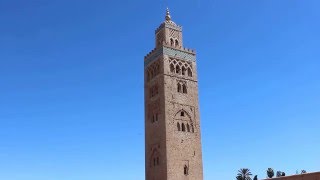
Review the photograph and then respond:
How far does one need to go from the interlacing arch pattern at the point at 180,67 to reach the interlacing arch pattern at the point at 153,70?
3.22 feet

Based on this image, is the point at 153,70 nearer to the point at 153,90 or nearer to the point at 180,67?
the point at 153,90

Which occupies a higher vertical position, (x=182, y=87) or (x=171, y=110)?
(x=182, y=87)

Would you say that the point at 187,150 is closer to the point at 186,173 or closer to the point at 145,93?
the point at 186,173

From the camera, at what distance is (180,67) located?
29.6m

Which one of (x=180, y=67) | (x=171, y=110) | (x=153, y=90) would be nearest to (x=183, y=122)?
(x=171, y=110)

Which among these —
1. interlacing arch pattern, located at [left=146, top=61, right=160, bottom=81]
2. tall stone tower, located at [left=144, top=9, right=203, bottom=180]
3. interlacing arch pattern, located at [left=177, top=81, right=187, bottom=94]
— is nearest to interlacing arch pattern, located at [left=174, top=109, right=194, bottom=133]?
tall stone tower, located at [left=144, top=9, right=203, bottom=180]

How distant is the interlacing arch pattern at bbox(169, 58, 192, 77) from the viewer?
29.2 m

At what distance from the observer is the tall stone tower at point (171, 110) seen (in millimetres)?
26766

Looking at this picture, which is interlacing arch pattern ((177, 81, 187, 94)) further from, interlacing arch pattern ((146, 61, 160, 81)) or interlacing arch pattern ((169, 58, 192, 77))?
interlacing arch pattern ((146, 61, 160, 81))

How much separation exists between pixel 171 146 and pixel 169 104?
112 inches

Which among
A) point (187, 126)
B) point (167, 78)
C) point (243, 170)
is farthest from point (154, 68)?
point (243, 170)

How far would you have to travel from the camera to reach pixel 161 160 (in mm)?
26719

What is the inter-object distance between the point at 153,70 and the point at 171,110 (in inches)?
147

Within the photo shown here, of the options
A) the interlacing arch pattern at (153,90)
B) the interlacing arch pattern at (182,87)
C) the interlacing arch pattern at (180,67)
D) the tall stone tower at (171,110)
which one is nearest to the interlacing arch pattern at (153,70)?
the tall stone tower at (171,110)
